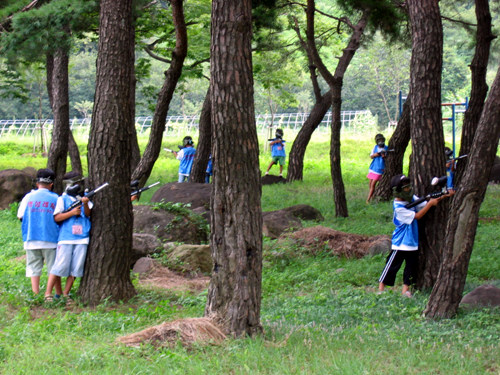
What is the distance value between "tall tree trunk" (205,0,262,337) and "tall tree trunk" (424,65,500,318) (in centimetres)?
192

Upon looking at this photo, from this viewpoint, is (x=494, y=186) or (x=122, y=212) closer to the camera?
(x=122, y=212)

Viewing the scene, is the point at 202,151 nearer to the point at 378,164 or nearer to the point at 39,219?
the point at 378,164

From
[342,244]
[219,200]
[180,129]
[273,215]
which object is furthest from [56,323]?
[180,129]

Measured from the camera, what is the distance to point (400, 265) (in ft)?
26.5

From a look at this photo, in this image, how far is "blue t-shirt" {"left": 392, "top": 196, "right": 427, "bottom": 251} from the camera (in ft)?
25.6

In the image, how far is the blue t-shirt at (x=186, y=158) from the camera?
18469 mm

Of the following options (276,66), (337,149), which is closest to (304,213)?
(337,149)

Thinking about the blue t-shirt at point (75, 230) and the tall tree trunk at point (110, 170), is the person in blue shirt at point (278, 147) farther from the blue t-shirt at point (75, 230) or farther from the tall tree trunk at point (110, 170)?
the blue t-shirt at point (75, 230)

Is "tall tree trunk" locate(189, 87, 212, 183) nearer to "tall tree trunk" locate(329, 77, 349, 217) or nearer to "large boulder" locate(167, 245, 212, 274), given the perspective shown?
"tall tree trunk" locate(329, 77, 349, 217)

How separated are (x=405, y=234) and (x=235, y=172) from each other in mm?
3121

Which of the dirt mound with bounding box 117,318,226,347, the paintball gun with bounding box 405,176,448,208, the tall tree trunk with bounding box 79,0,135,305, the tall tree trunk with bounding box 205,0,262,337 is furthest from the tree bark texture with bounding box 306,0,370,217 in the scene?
the dirt mound with bounding box 117,318,226,347

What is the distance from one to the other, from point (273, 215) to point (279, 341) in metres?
6.85

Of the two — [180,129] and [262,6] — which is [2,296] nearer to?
[262,6]

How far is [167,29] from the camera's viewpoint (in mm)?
18500
